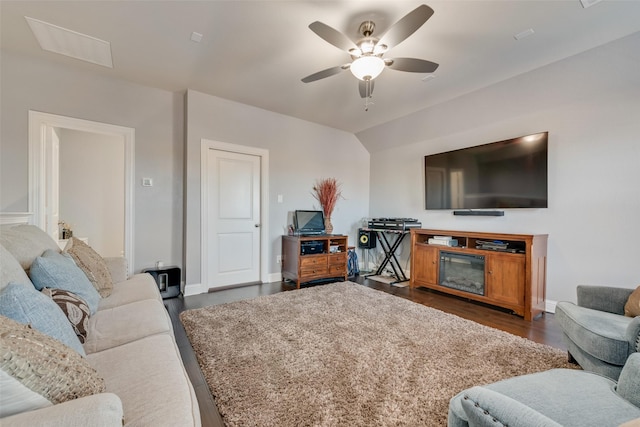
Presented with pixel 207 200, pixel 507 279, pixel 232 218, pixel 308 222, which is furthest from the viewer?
pixel 308 222

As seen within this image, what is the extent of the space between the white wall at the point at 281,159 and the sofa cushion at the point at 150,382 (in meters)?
2.43

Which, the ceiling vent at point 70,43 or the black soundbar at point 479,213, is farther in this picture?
the black soundbar at point 479,213

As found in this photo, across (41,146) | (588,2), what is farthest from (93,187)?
(588,2)

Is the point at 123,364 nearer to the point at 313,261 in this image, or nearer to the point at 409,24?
the point at 409,24

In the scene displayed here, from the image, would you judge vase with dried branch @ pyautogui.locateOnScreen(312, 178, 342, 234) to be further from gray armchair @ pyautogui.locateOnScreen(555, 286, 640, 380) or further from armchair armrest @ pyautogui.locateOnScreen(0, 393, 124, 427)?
armchair armrest @ pyautogui.locateOnScreen(0, 393, 124, 427)

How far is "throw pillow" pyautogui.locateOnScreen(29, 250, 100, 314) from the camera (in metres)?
1.43

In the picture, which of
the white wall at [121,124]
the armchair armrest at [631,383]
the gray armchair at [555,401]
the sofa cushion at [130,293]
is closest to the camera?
the gray armchair at [555,401]

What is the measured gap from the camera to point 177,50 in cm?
255

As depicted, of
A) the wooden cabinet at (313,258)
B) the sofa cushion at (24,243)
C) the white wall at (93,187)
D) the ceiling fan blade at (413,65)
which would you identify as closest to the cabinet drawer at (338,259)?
the wooden cabinet at (313,258)

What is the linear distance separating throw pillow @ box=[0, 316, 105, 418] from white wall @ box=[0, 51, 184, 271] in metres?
2.99

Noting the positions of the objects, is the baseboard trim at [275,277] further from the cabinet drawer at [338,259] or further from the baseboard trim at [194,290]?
the baseboard trim at [194,290]

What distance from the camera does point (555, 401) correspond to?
0.93 meters

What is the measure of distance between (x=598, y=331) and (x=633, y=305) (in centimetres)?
44

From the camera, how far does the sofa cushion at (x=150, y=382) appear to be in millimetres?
813
